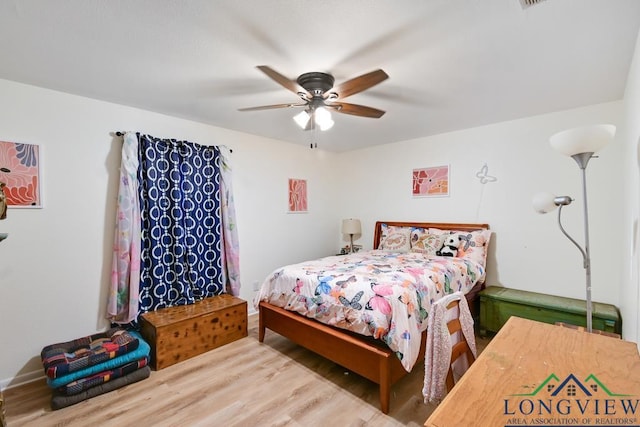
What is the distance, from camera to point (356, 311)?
2168 mm

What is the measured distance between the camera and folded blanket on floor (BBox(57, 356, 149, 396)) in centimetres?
205

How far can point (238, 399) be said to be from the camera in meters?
2.11

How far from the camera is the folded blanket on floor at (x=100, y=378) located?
2051 mm

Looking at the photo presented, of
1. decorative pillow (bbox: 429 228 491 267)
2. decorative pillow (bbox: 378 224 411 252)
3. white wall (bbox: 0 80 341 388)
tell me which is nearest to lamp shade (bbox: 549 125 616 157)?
decorative pillow (bbox: 429 228 491 267)

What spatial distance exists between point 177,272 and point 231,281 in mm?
630

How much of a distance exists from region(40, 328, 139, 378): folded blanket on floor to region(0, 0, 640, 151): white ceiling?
209 cm

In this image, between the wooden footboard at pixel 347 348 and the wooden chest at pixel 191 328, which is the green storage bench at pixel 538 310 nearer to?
the wooden footboard at pixel 347 348

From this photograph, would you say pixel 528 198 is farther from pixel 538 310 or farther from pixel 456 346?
pixel 456 346

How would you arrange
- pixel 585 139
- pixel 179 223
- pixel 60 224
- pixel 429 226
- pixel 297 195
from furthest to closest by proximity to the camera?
pixel 297 195, pixel 429 226, pixel 179 223, pixel 60 224, pixel 585 139

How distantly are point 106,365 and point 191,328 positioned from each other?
Answer: 66 centimetres

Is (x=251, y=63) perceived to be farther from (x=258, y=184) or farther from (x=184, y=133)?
(x=258, y=184)

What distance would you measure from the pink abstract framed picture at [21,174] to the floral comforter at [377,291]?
82.2 inches

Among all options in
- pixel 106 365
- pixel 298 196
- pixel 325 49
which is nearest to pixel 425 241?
pixel 298 196

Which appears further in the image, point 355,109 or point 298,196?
point 298,196
